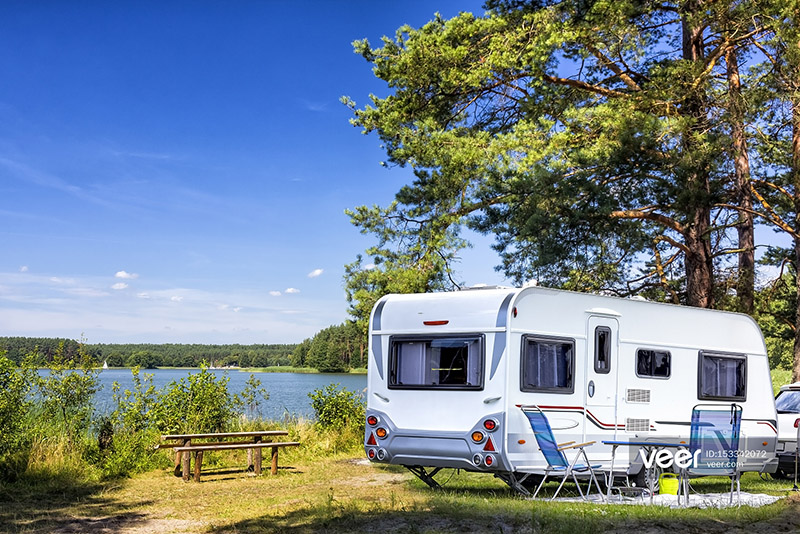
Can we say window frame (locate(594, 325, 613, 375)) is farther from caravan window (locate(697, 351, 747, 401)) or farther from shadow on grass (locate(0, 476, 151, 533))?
shadow on grass (locate(0, 476, 151, 533))

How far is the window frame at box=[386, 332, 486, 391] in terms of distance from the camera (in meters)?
9.20

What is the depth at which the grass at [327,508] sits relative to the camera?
23.1 feet

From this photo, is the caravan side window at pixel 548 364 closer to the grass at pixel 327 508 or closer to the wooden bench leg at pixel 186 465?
the grass at pixel 327 508

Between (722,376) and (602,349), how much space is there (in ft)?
8.31

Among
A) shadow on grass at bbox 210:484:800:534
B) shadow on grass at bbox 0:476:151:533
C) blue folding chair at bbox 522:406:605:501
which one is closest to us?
shadow on grass at bbox 210:484:800:534

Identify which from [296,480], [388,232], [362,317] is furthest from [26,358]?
[388,232]

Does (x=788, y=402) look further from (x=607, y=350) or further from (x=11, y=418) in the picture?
(x=11, y=418)

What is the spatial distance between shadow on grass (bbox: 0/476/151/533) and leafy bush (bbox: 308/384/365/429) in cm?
552

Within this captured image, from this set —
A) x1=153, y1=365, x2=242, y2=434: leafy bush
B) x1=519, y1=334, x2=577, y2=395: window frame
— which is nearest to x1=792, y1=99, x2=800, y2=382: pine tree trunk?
x1=519, y1=334, x2=577, y2=395: window frame

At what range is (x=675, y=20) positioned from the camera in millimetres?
18688

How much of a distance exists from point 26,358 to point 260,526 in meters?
5.85

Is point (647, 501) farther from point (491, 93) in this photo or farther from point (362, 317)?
point (491, 93)

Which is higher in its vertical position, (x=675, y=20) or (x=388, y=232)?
(x=675, y=20)

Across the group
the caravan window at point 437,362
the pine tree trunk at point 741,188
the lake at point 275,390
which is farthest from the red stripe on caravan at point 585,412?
the pine tree trunk at point 741,188
